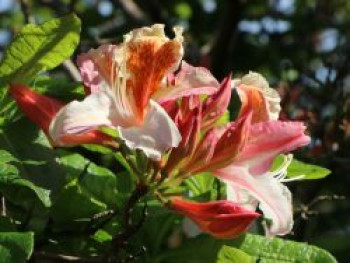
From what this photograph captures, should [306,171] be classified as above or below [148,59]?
below

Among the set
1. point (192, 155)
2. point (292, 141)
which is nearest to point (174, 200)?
point (192, 155)

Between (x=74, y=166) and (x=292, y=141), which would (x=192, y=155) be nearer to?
(x=292, y=141)

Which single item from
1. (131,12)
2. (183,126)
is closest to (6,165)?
(183,126)

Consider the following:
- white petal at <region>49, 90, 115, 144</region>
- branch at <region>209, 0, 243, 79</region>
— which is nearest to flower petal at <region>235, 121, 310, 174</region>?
white petal at <region>49, 90, 115, 144</region>

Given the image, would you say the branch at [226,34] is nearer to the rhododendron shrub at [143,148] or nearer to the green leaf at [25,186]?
the rhododendron shrub at [143,148]

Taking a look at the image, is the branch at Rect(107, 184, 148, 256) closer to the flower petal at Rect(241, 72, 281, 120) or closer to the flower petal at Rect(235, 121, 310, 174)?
the flower petal at Rect(235, 121, 310, 174)

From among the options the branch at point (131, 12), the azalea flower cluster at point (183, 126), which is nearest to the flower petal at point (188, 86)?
the azalea flower cluster at point (183, 126)

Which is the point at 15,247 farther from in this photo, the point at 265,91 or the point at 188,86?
the point at 265,91
